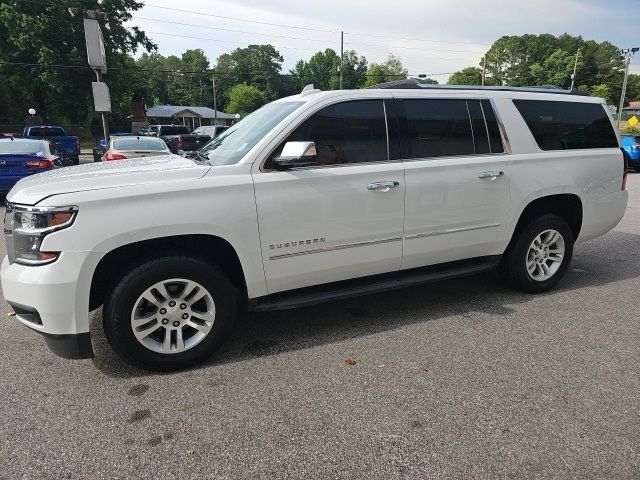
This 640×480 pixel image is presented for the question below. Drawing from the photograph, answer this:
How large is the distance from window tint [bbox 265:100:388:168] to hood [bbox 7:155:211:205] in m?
0.81

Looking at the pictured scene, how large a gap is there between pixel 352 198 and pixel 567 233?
8.58 ft

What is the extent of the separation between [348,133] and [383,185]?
1.65 ft

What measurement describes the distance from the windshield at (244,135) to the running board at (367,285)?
3.60 feet

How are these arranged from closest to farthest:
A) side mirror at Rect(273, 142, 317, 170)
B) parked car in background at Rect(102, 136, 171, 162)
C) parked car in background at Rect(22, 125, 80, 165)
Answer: side mirror at Rect(273, 142, 317, 170) < parked car in background at Rect(102, 136, 171, 162) < parked car in background at Rect(22, 125, 80, 165)

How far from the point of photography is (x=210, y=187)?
3.04m

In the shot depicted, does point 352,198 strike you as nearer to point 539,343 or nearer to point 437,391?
point 437,391

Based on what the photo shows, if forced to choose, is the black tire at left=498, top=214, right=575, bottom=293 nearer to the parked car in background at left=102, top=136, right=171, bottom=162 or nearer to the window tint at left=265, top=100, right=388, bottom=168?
the window tint at left=265, top=100, right=388, bottom=168

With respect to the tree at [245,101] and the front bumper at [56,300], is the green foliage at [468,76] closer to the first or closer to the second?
the tree at [245,101]

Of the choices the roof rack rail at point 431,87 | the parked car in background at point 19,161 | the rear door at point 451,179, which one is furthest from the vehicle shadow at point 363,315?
the parked car in background at point 19,161

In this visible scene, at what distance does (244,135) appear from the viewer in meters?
3.76

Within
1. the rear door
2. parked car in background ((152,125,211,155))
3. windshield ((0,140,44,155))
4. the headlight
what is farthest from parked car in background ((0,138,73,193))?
the rear door

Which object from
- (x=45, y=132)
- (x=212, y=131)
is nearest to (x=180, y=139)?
(x=45, y=132)

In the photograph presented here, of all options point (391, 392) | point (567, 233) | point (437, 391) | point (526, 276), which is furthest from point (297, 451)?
point (567, 233)

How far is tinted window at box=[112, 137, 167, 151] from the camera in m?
11.0
